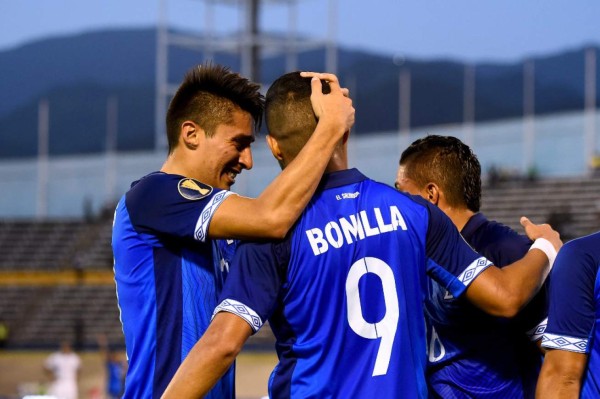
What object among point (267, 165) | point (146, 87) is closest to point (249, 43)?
point (267, 165)

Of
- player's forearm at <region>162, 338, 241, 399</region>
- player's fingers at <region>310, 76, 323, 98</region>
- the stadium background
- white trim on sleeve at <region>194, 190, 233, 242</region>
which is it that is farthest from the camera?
the stadium background

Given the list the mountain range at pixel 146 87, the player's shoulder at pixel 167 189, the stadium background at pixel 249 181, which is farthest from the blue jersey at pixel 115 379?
the mountain range at pixel 146 87

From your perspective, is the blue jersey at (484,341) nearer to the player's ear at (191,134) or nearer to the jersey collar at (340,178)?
the jersey collar at (340,178)

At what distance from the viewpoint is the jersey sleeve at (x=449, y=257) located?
3.56 metres

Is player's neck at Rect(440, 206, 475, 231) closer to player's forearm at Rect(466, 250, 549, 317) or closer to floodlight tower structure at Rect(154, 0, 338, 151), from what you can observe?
player's forearm at Rect(466, 250, 549, 317)

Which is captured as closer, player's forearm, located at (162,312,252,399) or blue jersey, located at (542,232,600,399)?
player's forearm, located at (162,312,252,399)

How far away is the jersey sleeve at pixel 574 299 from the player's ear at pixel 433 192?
0.57 metres

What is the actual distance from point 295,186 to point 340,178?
0.62ft

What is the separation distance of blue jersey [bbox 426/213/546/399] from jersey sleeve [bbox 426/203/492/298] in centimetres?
41

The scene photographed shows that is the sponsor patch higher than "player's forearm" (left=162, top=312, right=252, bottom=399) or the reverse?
higher

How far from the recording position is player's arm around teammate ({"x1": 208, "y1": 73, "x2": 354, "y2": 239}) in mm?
3432

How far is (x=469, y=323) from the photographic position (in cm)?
404

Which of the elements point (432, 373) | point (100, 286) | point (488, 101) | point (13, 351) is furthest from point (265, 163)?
point (432, 373)

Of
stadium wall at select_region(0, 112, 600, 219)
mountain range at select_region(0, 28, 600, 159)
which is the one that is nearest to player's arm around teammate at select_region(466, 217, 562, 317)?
stadium wall at select_region(0, 112, 600, 219)
